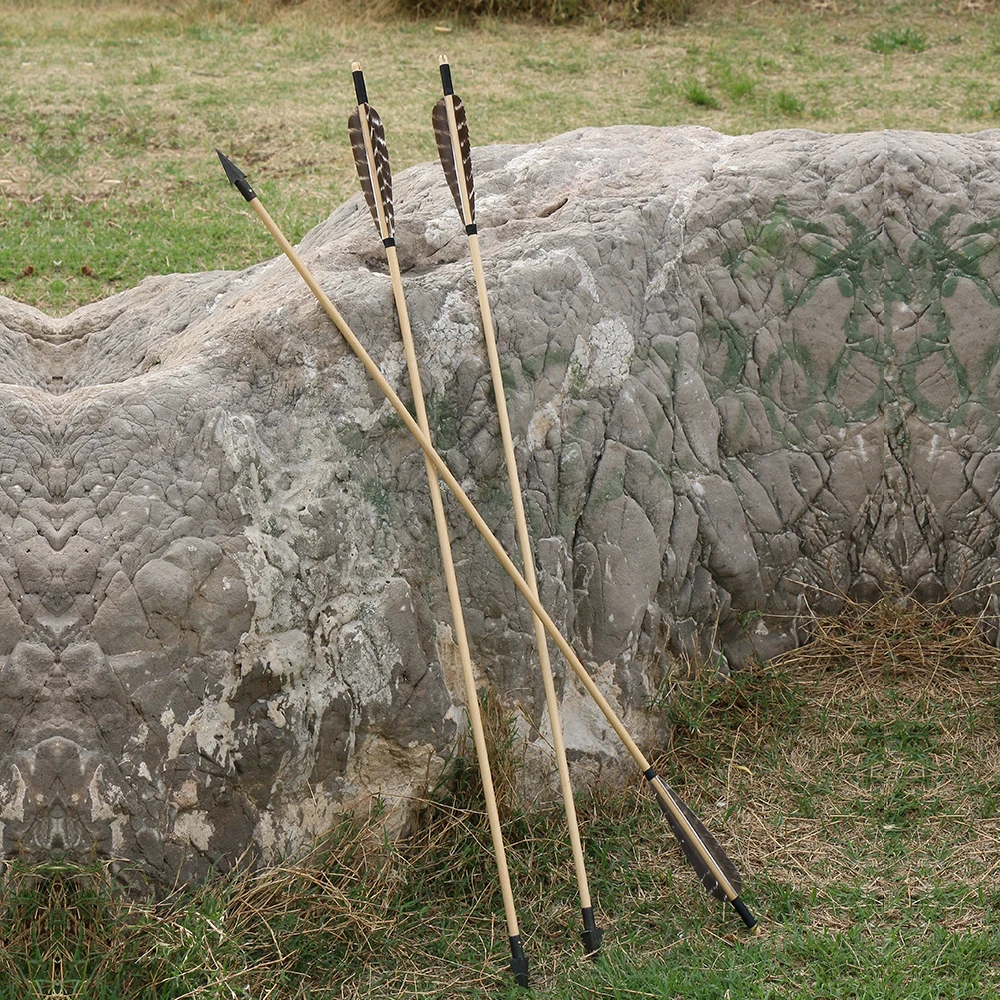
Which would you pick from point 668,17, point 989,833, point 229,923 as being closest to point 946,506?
point 989,833

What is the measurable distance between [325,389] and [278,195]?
4.83 metres

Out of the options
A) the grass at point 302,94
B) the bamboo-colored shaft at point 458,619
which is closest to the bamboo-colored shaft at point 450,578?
the bamboo-colored shaft at point 458,619

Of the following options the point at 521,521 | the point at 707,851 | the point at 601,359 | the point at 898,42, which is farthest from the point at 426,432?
the point at 898,42

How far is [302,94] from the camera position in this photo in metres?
9.45

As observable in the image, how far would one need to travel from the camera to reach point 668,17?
446 inches

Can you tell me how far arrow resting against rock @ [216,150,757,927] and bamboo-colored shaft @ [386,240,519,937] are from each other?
6cm

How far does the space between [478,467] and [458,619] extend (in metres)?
0.45

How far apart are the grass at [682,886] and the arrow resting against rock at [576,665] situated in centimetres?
11

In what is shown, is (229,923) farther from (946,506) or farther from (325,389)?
(946,506)

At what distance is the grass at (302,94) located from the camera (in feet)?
23.3

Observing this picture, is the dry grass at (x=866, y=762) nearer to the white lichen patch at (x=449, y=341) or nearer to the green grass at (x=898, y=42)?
the white lichen patch at (x=449, y=341)

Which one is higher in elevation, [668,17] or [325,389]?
[668,17]

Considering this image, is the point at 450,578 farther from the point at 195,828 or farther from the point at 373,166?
the point at 373,166

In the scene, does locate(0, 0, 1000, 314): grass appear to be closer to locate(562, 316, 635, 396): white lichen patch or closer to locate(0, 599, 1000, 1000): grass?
locate(562, 316, 635, 396): white lichen patch
